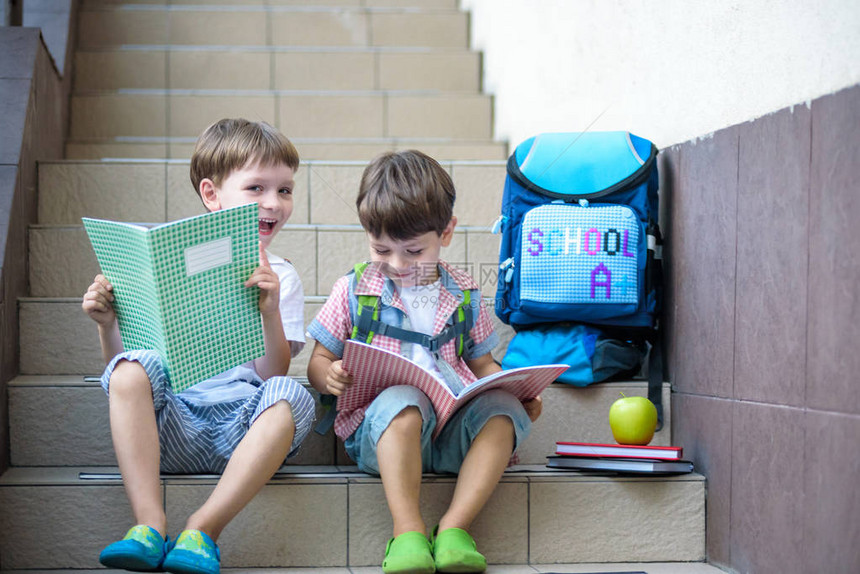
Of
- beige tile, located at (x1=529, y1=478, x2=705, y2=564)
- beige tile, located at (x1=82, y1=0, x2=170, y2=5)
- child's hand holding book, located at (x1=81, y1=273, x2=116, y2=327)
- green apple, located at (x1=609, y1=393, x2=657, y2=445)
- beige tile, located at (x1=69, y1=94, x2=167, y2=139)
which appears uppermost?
beige tile, located at (x1=82, y1=0, x2=170, y2=5)

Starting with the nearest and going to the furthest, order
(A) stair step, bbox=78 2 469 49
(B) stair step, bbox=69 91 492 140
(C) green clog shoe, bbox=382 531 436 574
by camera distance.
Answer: (C) green clog shoe, bbox=382 531 436 574 → (B) stair step, bbox=69 91 492 140 → (A) stair step, bbox=78 2 469 49

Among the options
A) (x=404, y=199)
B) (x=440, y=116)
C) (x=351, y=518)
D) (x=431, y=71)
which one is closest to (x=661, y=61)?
(x=404, y=199)

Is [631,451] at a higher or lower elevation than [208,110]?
lower

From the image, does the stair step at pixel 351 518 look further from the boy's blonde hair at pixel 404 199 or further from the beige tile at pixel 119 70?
the beige tile at pixel 119 70

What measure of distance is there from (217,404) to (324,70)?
84.8 inches

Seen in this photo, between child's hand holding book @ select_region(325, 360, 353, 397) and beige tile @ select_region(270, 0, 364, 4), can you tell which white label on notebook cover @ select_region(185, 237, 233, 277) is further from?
beige tile @ select_region(270, 0, 364, 4)

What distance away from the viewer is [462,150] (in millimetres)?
3391

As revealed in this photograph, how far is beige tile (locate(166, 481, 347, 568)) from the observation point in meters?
1.81

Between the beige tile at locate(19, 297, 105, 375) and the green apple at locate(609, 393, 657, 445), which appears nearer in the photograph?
the green apple at locate(609, 393, 657, 445)

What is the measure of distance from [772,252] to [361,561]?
920 millimetres

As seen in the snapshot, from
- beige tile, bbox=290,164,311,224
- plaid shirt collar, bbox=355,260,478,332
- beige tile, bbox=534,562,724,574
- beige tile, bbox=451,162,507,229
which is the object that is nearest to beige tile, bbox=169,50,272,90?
beige tile, bbox=290,164,311,224

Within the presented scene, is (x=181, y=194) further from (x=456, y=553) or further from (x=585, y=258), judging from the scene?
(x=456, y=553)

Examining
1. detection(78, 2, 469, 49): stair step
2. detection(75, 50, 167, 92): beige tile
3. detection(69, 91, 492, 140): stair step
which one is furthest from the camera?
detection(78, 2, 469, 49): stair step

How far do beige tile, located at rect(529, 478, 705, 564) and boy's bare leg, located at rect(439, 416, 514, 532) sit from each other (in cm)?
13
